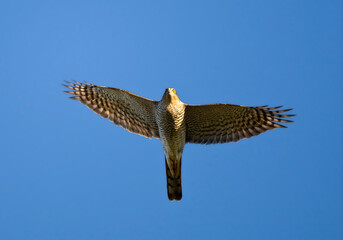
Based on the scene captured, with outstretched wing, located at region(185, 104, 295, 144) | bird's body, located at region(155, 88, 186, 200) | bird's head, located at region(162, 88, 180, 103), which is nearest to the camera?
bird's head, located at region(162, 88, 180, 103)

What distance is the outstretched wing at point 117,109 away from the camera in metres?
12.0

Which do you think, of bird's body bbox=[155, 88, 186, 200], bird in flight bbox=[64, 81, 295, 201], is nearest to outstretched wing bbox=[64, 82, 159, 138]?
bird in flight bbox=[64, 81, 295, 201]

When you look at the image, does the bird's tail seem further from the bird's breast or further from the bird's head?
the bird's head

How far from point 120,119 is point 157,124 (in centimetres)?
95

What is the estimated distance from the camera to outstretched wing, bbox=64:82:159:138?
39.3 feet

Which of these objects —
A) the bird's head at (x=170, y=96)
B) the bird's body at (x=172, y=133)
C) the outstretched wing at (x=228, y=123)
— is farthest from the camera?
the outstretched wing at (x=228, y=123)

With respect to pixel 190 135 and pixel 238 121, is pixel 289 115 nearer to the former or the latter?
pixel 238 121

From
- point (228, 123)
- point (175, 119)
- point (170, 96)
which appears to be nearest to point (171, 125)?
point (175, 119)

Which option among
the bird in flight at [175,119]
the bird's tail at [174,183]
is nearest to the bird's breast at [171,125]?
the bird in flight at [175,119]

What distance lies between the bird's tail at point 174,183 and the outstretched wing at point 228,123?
718 millimetres

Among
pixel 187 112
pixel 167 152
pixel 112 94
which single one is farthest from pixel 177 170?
pixel 112 94

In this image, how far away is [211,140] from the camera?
12000 millimetres

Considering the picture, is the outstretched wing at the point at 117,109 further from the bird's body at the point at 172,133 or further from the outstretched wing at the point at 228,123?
the outstretched wing at the point at 228,123

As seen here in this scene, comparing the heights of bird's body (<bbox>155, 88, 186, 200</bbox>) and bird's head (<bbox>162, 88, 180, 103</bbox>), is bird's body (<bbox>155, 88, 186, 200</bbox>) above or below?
below
